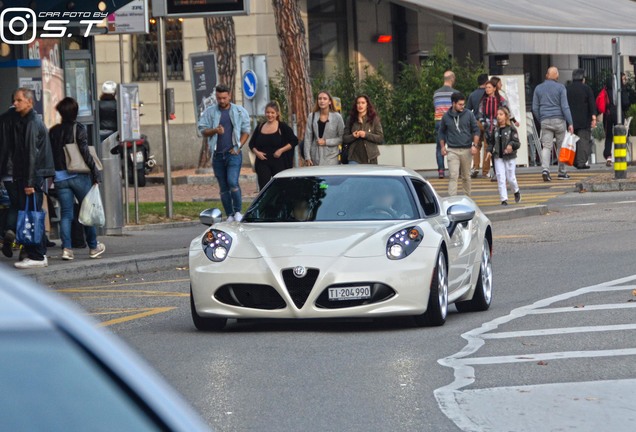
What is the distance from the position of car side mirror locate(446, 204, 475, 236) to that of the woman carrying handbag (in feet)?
20.2

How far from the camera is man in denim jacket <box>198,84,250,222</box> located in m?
19.4

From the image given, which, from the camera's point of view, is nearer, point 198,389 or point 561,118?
point 198,389

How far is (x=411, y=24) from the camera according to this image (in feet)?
132

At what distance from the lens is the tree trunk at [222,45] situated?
34594 mm

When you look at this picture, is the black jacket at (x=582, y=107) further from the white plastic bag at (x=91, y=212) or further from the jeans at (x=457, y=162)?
the white plastic bag at (x=91, y=212)

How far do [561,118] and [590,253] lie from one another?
1217cm

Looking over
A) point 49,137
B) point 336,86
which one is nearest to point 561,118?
point 336,86

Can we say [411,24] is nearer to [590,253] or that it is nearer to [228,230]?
[590,253]

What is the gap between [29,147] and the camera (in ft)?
51.0

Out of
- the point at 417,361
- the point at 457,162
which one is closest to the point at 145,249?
the point at 457,162

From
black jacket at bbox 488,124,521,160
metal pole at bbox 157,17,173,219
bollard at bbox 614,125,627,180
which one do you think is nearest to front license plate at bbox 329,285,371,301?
metal pole at bbox 157,17,173,219

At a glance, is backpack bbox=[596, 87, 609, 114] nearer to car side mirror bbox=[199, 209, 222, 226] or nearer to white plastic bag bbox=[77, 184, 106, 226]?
white plastic bag bbox=[77, 184, 106, 226]

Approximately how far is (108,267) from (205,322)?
536 cm

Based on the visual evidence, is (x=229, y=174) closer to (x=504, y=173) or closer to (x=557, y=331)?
(x=504, y=173)
